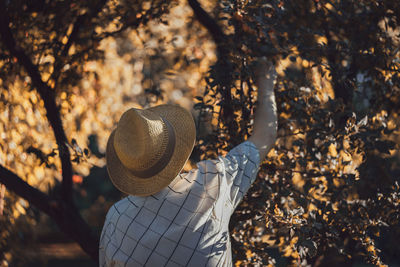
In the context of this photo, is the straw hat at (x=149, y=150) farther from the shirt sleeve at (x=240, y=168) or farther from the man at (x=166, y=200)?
the shirt sleeve at (x=240, y=168)

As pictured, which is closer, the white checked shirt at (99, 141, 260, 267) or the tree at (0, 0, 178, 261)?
the white checked shirt at (99, 141, 260, 267)

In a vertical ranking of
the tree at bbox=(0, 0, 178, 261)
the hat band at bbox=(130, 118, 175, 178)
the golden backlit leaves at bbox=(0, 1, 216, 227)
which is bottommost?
the golden backlit leaves at bbox=(0, 1, 216, 227)

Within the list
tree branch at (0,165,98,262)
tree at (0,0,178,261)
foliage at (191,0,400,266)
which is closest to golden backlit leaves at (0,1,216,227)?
tree at (0,0,178,261)

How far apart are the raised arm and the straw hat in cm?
35

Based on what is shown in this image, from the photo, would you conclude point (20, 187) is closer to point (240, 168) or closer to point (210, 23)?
point (240, 168)

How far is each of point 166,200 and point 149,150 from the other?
197mm

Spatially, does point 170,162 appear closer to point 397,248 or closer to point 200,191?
point 200,191

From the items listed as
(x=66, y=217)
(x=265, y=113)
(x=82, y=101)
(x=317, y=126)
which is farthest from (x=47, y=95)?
(x=317, y=126)

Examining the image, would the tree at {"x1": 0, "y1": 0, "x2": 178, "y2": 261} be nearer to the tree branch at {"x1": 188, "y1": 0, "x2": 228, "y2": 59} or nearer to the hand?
the tree branch at {"x1": 188, "y1": 0, "x2": 228, "y2": 59}

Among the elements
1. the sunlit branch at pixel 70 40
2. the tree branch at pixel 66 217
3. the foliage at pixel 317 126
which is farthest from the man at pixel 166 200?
the sunlit branch at pixel 70 40

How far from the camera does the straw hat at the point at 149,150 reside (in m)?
1.69

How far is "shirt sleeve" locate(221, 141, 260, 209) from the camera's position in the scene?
5.92 feet

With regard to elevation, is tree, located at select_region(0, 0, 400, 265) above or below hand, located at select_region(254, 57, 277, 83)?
below

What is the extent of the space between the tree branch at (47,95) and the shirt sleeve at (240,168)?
3.92ft
